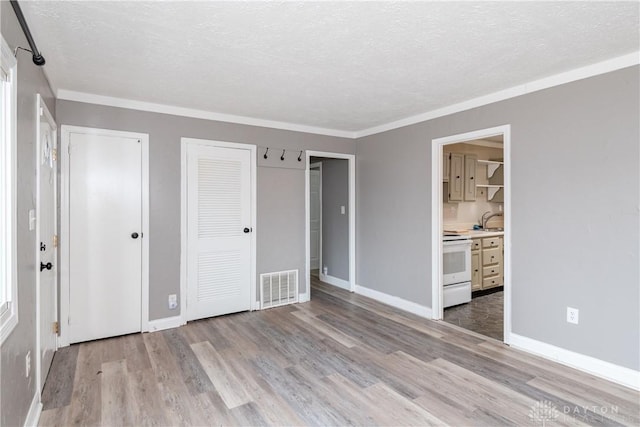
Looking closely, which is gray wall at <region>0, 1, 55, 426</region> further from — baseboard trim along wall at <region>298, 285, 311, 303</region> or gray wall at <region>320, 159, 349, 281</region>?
gray wall at <region>320, 159, 349, 281</region>

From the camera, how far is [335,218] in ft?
17.6

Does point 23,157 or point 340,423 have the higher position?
point 23,157

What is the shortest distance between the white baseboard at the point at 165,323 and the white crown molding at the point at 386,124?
2178 mm

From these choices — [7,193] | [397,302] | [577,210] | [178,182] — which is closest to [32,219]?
[7,193]

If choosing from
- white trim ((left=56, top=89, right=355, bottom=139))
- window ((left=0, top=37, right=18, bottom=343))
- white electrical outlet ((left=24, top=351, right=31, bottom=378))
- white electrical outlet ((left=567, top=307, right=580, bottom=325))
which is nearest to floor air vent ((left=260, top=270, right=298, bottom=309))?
white trim ((left=56, top=89, right=355, bottom=139))

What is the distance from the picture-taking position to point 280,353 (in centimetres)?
298

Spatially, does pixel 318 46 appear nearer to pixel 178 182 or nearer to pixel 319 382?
pixel 178 182

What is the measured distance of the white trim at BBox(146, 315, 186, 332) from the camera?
11.5 ft

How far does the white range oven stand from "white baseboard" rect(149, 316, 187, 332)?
122 inches

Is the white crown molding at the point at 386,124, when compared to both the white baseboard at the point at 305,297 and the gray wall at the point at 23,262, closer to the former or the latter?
the gray wall at the point at 23,262

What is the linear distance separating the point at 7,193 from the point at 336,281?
171 inches

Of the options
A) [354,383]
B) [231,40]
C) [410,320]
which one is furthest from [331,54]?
[410,320]

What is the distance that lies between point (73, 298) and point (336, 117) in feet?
10.8

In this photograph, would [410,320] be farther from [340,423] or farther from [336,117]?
[336,117]
